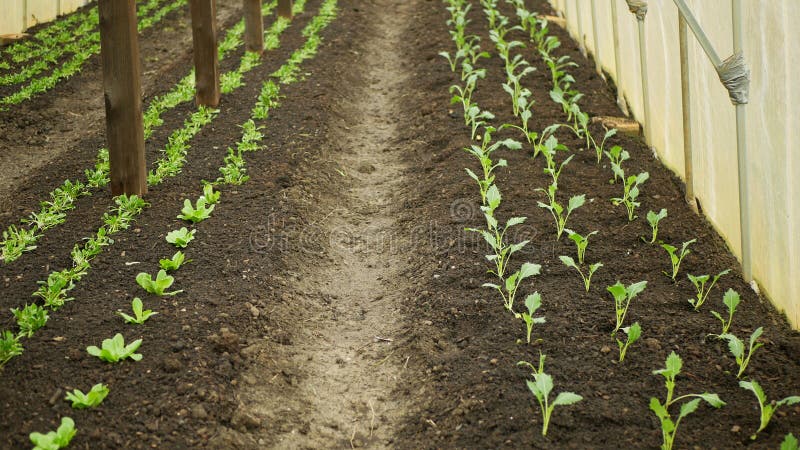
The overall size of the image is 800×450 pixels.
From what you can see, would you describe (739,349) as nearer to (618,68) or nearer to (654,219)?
(654,219)

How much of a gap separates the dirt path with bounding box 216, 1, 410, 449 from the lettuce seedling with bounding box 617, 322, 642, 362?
1123 millimetres

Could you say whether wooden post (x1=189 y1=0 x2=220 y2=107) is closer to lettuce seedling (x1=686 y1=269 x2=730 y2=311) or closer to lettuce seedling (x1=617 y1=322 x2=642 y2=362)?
lettuce seedling (x1=686 y1=269 x2=730 y2=311)

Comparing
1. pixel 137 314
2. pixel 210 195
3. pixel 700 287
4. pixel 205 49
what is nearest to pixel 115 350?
pixel 137 314

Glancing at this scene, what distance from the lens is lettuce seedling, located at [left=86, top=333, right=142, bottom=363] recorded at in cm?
377

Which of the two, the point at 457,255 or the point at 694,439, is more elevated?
the point at 457,255

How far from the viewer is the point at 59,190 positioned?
18.5 feet

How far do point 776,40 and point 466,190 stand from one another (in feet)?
7.81

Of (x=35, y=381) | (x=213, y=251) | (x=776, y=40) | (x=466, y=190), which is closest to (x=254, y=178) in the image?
(x=213, y=251)

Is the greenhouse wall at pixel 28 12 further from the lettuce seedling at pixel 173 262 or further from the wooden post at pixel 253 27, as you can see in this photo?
the lettuce seedling at pixel 173 262

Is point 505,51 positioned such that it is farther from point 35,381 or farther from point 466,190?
point 35,381

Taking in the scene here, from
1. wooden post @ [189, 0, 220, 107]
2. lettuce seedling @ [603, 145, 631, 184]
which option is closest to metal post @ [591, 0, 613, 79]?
lettuce seedling @ [603, 145, 631, 184]

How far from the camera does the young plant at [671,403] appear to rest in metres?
3.15

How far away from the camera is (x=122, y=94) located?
215 inches

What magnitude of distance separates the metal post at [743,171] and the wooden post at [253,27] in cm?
643
